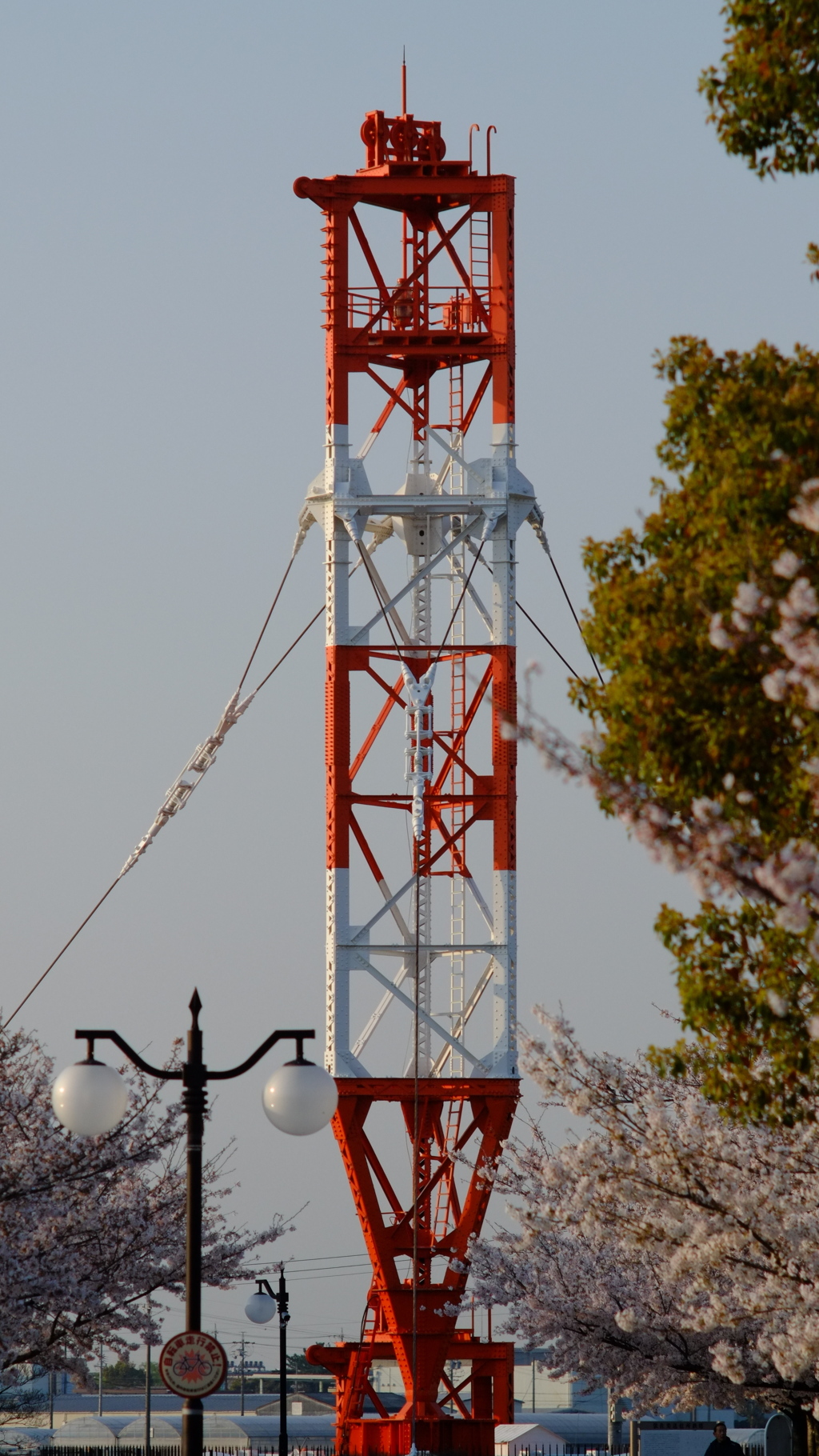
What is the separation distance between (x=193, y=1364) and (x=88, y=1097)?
174cm

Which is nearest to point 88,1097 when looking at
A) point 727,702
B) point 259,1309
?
point 727,702

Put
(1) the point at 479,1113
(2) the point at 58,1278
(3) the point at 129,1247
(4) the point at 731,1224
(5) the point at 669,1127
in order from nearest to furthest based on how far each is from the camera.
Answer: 1. (4) the point at 731,1224
2. (5) the point at 669,1127
3. (2) the point at 58,1278
4. (3) the point at 129,1247
5. (1) the point at 479,1113

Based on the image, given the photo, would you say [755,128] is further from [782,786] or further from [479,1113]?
[479,1113]

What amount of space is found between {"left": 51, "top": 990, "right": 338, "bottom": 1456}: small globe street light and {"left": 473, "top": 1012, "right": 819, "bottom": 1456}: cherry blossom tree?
13.0 feet

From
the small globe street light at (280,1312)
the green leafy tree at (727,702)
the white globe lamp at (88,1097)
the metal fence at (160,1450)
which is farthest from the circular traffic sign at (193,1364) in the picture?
the metal fence at (160,1450)

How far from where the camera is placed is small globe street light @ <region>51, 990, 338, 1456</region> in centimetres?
1404

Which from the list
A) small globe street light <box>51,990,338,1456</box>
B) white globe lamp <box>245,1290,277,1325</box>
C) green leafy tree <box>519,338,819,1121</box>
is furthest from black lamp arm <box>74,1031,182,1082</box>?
white globe lamp <box>245,1290,277,1325</box>

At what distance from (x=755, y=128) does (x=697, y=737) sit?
148 inches

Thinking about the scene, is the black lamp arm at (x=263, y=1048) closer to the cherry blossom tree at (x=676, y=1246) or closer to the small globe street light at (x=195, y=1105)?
the small globe street light at (x=195, y=1105)

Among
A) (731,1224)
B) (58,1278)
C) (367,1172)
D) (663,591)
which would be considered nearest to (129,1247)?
(58,1278)

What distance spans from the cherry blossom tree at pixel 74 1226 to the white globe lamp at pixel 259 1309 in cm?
169

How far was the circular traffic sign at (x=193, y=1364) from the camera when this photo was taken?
1443cm

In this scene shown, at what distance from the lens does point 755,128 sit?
578 inches

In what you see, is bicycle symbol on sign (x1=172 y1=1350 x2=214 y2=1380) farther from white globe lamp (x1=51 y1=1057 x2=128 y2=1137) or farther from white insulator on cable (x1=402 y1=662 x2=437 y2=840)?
white insulator on cable (x1=402 y1=662 x2=437 y2=840)
